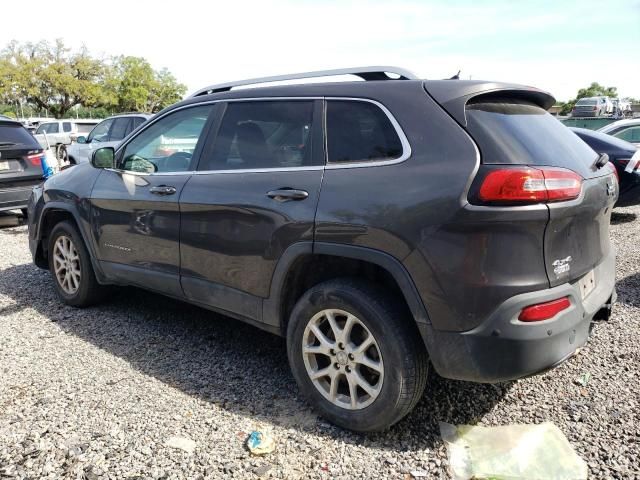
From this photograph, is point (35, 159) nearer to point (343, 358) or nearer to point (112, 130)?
point (112, 130)

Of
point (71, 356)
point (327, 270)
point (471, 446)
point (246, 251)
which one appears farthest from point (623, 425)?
point (71, 356)

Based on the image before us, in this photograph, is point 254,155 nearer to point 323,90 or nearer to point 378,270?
point 323,90

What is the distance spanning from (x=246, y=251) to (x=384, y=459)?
1.36 metres

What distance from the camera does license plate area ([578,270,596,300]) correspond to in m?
2.58

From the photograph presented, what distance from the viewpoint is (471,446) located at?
265 centimetres

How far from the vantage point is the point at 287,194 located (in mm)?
2871

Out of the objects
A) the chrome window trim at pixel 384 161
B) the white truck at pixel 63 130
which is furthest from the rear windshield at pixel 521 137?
the white truck at pixel 63 130

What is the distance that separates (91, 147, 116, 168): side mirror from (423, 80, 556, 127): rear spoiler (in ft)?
8.70

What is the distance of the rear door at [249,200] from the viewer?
2.89m

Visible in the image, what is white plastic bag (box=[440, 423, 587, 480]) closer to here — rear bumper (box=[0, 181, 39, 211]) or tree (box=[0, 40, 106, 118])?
rear bumper (box=[0, 181, 39, 211])

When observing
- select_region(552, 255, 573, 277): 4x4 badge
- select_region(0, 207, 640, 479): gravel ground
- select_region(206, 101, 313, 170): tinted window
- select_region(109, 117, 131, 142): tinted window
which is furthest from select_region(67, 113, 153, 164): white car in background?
select_region(552, 255, 573, 277): 4x4 badge

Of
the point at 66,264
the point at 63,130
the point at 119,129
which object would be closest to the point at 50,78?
the point at 63,130

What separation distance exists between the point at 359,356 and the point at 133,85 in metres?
63.2

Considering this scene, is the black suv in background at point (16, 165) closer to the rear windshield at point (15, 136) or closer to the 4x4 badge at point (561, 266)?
the rear windshield at point (15, 136)
